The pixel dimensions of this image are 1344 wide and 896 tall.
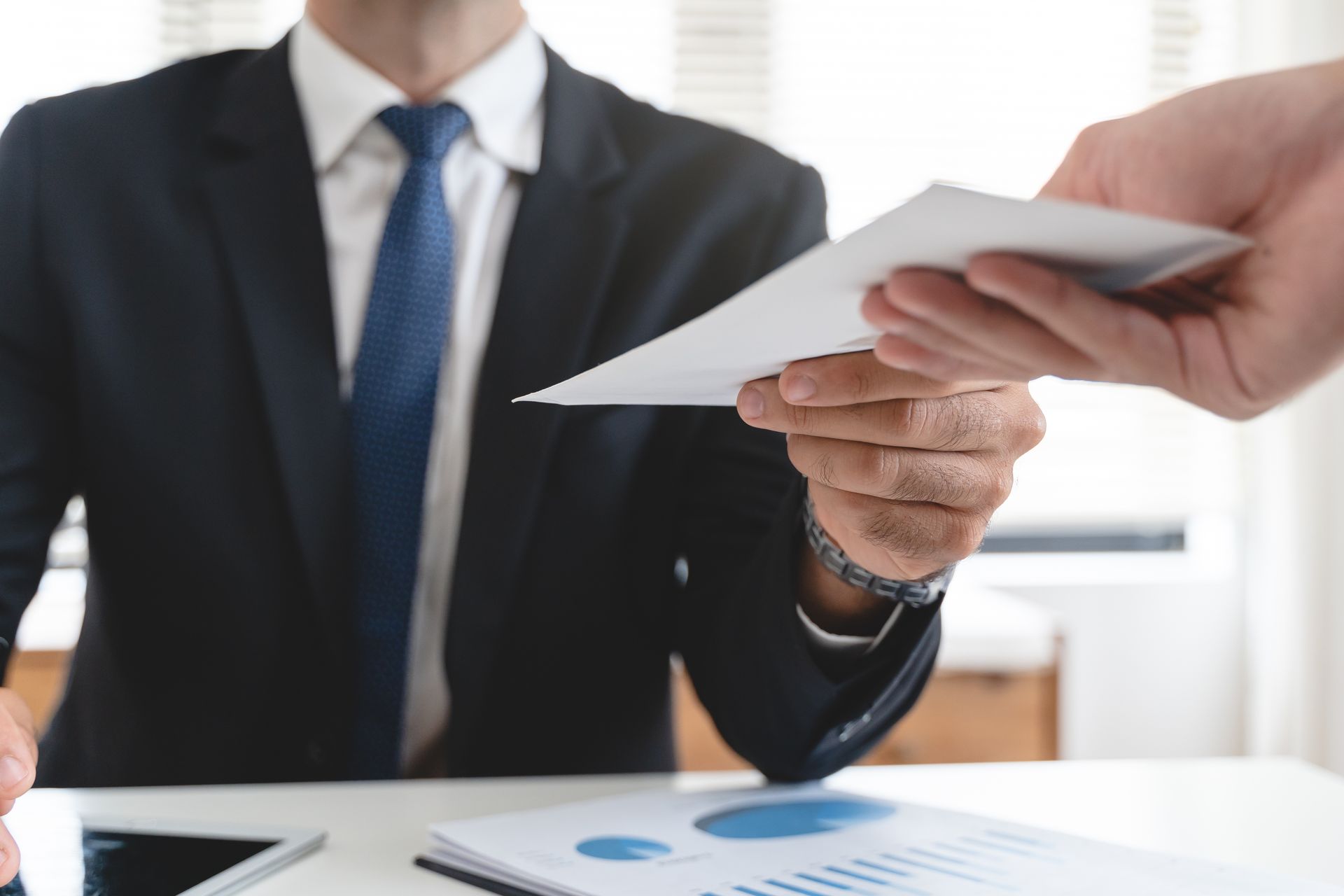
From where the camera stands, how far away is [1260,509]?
2.15 m

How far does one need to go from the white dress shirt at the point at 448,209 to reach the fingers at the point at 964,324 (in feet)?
1.93

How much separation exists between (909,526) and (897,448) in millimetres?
61

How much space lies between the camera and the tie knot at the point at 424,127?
37.1 inches

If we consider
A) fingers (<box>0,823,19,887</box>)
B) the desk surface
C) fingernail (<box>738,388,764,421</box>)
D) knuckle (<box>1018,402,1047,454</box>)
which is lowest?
the desk surface

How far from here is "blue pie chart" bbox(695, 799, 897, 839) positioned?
0.60 meters

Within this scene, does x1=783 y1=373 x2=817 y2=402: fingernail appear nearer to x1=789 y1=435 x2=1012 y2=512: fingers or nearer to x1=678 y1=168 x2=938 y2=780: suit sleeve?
x1=789 y1=435 x2=1012 y2=512: fingers

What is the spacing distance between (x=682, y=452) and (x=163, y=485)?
43 cm

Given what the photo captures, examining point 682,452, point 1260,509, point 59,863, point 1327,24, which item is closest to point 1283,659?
point 1260,509

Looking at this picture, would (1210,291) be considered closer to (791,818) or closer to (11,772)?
(791,818)

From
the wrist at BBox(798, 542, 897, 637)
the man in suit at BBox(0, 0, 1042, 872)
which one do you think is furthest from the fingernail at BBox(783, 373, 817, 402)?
the man in suit at BBox(0, 0, 1042, 872)

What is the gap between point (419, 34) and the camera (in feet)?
3.17

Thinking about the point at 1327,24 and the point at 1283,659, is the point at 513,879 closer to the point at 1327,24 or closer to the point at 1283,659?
the point at 1283,659

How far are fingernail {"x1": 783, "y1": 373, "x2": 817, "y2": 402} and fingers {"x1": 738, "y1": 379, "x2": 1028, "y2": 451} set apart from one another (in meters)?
0.02

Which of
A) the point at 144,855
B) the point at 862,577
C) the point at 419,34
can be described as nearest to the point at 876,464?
the point at 862,577
